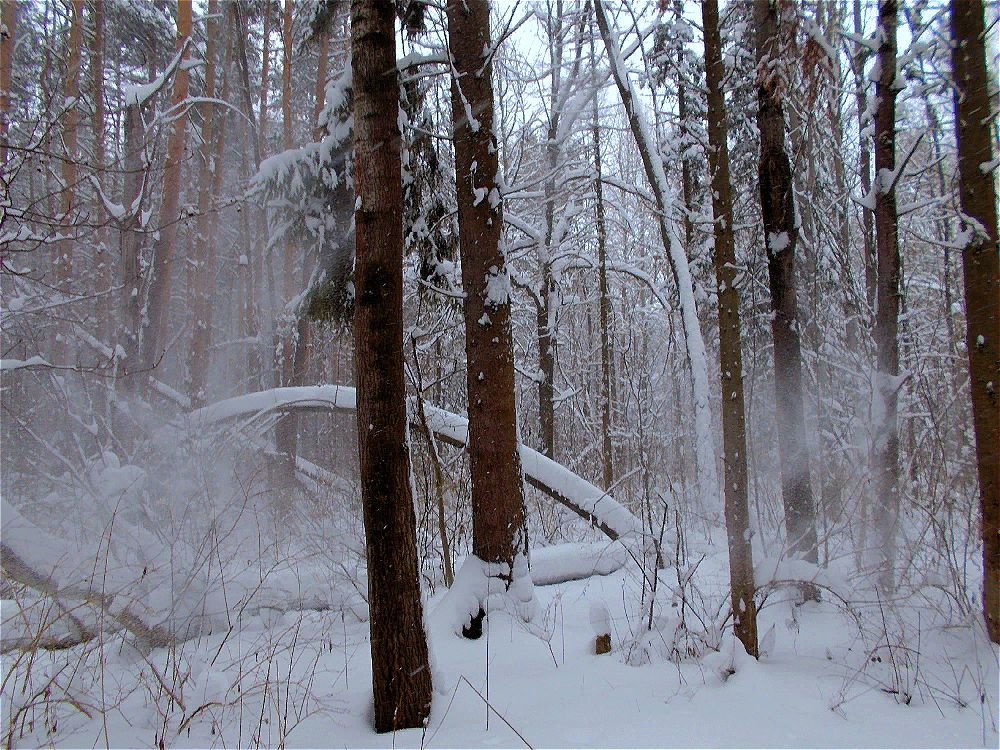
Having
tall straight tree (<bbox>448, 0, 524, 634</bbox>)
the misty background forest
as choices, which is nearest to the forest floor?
the misty background forest

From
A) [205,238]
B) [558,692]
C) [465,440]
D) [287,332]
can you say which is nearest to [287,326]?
[287,332]

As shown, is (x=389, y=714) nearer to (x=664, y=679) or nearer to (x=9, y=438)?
(x=664, y=679)

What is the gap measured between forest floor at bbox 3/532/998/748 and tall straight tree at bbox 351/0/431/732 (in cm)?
24

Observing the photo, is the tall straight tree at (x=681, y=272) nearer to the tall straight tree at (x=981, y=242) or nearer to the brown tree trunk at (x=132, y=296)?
the tall straight tree at (x=981, y=242)

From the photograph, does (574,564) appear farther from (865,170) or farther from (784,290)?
(865,170)

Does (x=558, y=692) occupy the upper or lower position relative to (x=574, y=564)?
lower

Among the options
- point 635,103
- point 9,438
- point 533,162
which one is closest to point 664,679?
point 635,103

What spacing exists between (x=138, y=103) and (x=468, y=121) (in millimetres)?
5289

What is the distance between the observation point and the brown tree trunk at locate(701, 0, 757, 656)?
169 inches

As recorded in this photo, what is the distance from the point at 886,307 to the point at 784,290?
0.89m

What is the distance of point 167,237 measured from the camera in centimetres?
996

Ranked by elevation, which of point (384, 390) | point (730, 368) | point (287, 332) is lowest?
point (384, 390)

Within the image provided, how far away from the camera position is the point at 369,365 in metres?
3.47

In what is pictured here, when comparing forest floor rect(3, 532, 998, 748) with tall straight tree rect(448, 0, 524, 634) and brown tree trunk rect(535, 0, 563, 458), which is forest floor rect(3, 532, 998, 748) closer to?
tall straight tree rect(448, 0, 524, 634)
